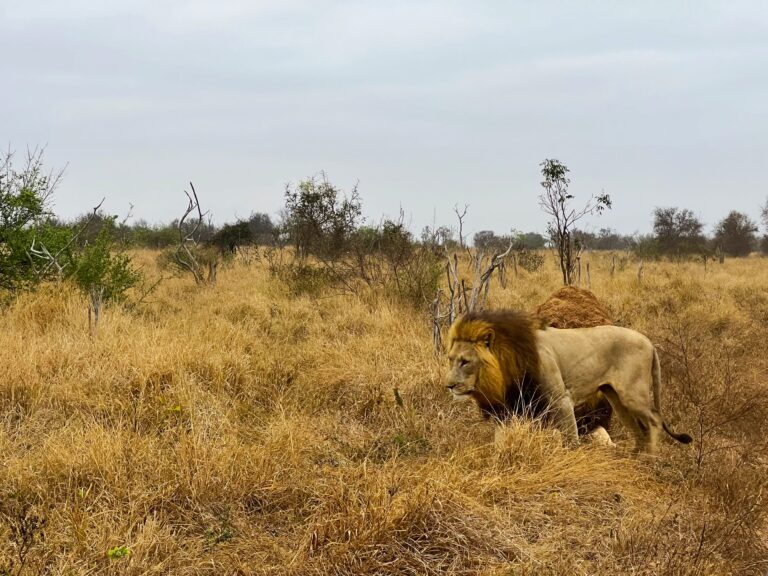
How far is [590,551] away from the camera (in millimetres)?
2971

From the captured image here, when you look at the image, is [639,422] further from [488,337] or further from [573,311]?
[573,311]

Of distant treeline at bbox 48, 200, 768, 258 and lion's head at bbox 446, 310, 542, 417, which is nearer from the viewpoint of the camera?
lion's head at bbox 446, 310, 542, 417

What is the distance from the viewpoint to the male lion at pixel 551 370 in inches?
168

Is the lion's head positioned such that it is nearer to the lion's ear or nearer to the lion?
the lion's ear

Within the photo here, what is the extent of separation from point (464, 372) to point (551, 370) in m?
0.62

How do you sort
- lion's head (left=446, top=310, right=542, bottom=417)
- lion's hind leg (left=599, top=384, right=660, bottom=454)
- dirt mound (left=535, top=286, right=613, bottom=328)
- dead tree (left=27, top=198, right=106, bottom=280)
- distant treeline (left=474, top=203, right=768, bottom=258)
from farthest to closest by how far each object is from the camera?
distant treeline (left=474, top=203, right=768, bottom=258) → dead tree (left=27, top=198, right=106, bottom=280) → dirt mound (left=535, top=286, right=613, bottom=328) → lion's hind leg (left=599, top=384, right=660, bottom=454) → lion's head (left=446, top=310, right=542, bottom=417)

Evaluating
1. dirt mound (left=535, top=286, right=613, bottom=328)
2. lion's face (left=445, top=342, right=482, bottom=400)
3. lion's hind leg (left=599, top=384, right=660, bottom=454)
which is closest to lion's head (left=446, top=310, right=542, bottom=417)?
lion's face (left=445, top=342, right=482, bottom=400)

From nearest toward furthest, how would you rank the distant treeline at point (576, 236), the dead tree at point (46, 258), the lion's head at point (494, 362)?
1. the lion's head at point (494, 362)
2. the dead tree at point (46, 258)
3. the distant treeline at point (576, 236)

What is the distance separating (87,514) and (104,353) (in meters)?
2.93

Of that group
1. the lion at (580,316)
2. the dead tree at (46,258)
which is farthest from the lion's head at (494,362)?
the dead tree at (46,258)

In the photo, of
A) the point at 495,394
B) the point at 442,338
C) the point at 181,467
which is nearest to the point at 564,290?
the point at 442,338

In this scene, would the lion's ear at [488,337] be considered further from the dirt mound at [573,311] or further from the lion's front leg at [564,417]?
the dirt mound at [573,311]

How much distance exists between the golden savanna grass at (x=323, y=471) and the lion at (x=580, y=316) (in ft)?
0.61

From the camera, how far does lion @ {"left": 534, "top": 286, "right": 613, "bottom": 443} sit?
5184 mm
